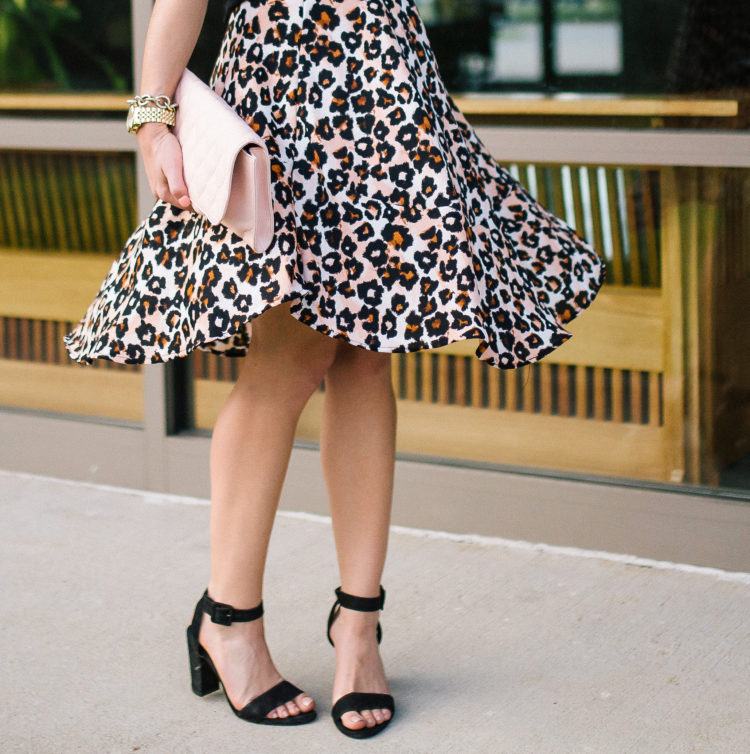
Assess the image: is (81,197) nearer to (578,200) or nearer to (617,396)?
(578,200)

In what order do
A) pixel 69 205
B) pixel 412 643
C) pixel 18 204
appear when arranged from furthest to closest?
pixel 18 204
pixel 69 205
pixel 412 643

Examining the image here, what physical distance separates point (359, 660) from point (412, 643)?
372 mm

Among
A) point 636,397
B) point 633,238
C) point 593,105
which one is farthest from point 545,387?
point 593,105

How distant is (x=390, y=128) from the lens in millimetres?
2010

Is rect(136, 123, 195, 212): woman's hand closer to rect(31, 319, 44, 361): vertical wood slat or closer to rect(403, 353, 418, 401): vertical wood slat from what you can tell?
rect(403, 353, 418, 401): vertical wood slat

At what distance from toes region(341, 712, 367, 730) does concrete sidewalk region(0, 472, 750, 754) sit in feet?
0.10

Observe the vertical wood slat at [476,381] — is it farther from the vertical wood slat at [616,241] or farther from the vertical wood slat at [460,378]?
the vertical wood slat at [616,241]

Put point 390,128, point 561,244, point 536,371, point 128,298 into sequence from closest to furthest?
point 390,128 → point 128,298 → point 561,244 → point 536,371

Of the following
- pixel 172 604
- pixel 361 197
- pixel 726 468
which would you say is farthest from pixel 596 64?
pixel 172 604

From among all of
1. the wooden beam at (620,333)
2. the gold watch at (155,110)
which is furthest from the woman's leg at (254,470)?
the wooden beam at (620,333)

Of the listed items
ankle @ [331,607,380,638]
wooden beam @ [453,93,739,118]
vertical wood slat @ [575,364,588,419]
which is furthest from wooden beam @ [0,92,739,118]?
ankle @ [331,607,380,638]

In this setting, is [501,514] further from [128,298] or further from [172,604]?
[128,298]

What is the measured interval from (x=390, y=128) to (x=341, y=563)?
829mm

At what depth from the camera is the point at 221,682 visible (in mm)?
2254
